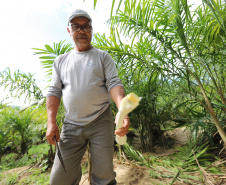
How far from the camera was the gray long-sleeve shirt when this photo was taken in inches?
46.9

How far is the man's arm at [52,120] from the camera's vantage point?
118cm

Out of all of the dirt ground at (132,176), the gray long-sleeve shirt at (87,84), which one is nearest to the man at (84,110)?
the gray long-sleeve shirt at (87,84)

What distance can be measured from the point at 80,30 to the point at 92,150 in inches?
37.0

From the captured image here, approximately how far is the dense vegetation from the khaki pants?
28.4 inches

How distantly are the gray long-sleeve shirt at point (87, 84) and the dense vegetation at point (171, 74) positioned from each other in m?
0.56

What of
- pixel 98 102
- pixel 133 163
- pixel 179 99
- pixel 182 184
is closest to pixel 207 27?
pixel 179 99

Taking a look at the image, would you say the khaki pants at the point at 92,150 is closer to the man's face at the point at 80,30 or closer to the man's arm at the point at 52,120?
the man's arm at the point at 52,120

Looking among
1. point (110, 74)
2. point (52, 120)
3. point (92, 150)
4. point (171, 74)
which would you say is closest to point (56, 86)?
point (52, 120)

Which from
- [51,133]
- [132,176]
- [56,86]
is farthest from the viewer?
[132,176]

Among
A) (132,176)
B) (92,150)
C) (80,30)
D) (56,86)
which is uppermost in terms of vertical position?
(80,30)

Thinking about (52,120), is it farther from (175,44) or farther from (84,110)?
(175,44)

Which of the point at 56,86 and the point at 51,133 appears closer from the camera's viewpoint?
the point at 51,133

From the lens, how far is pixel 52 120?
122cm

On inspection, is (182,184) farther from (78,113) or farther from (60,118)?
(60,118)
